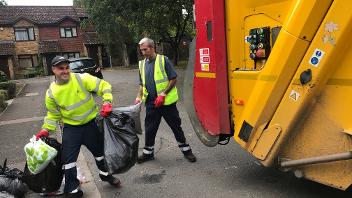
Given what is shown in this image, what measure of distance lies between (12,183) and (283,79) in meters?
3.08

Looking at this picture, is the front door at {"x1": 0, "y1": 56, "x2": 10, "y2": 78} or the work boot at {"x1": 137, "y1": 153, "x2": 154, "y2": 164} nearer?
the work boot at {"x1": 137, "y1": 153, "x2": 154, "y2": 164}

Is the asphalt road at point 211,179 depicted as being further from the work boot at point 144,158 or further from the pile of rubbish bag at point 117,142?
the pile of rubbish bag at point 117,142

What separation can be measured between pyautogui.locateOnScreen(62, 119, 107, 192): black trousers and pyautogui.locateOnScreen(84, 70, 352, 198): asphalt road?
0.45 metres

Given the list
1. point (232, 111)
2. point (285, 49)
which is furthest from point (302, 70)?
point (232, 111)

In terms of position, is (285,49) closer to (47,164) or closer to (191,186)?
(191,186)

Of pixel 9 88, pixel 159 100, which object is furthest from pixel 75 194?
pixel 9 88

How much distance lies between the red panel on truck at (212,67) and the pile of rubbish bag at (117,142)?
0.83 meters

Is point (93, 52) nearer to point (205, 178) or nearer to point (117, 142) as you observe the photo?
point (205, 178)

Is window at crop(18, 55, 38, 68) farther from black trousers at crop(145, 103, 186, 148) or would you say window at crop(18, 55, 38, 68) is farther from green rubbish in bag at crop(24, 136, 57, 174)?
green rubbish in bag at crop(24, 136, 57, 174)

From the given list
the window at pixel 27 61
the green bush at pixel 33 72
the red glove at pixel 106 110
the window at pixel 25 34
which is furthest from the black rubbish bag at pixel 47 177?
the window at pixel 25 34

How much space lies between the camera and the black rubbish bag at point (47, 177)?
4.32 m

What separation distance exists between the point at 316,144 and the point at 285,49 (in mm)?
790

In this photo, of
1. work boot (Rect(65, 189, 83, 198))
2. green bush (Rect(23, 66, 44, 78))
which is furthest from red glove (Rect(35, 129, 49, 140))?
green bush (Rect(23, 66, 44, 78))

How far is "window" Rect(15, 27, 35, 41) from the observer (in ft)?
129
